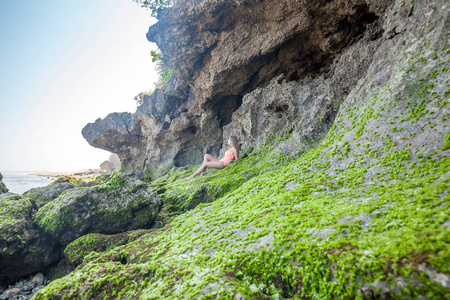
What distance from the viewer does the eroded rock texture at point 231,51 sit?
515 inches

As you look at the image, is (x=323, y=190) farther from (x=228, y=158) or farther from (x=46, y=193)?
(x=46, y=193)

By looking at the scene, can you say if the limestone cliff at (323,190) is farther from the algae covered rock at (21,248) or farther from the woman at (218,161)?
the algae covered rock at (21,248)

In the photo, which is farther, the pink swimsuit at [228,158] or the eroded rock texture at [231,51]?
the pink swimsuit at [228,158]

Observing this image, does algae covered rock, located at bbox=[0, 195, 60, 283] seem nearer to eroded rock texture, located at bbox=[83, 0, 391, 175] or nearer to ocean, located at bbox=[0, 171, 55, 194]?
eroded rock texture, located at bbox=[83, 0, 391, 175]

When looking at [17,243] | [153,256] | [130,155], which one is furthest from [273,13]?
[130,155]

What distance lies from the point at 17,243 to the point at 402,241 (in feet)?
33.9

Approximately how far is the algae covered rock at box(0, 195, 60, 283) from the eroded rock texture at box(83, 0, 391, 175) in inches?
492

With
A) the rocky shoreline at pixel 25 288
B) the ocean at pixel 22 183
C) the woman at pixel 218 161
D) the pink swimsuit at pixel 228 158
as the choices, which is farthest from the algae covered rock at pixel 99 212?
the ocean at pixel 22 183

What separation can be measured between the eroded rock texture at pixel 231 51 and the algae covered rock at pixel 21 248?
41.0 ft

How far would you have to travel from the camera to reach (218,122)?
2353cm

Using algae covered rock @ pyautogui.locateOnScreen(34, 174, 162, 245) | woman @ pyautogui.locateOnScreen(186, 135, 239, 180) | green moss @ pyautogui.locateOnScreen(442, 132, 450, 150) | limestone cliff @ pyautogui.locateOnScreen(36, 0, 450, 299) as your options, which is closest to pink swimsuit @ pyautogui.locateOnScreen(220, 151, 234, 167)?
woman @ pyautogui.locateOnScreen(186, 135, 239, 180)

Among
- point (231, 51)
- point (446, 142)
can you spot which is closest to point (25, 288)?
point (446, 142)

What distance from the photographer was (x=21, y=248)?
25.0ft

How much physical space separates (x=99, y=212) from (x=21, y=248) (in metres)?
2.42
